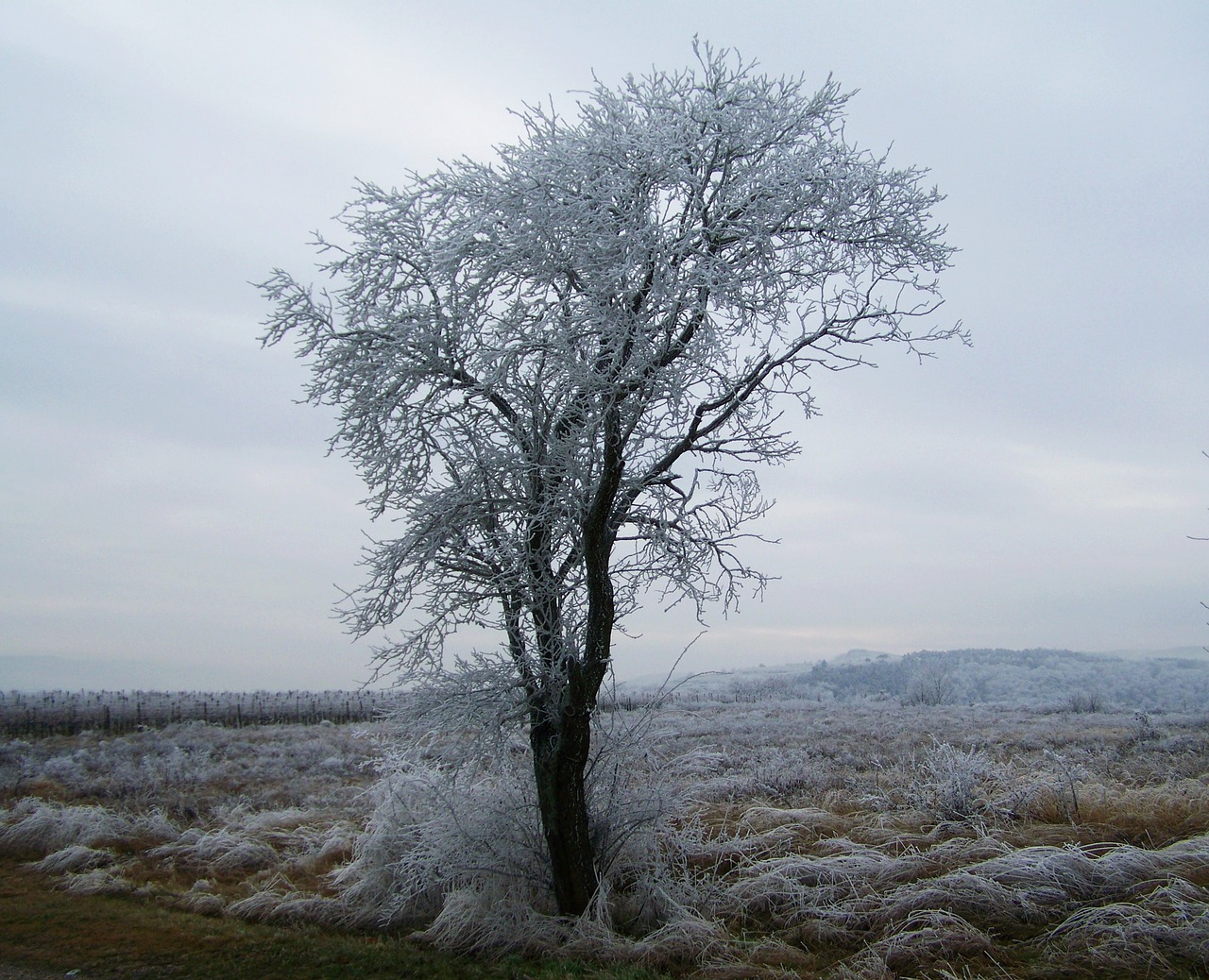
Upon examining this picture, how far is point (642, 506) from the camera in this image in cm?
797

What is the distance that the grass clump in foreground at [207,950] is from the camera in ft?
22.1

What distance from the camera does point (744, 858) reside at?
817cm

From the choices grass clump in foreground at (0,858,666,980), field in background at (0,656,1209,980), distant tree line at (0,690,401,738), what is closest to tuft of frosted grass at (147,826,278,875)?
field in background at (0,656,1209,980)

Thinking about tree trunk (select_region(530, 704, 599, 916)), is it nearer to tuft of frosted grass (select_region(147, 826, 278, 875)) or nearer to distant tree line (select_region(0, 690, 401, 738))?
tuft of frosted grass (select_region(147, 826, 278, 875))

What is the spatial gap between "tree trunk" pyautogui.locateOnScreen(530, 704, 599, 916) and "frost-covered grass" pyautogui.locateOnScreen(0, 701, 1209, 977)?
29 cm

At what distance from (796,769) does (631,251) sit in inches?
370

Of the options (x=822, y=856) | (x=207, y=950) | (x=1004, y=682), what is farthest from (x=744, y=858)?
(x=1004, y=682)

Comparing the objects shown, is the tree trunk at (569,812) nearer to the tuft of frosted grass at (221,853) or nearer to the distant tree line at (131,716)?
the tuft of frosted grass at (221,853)

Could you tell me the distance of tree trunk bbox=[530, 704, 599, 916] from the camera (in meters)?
7.52

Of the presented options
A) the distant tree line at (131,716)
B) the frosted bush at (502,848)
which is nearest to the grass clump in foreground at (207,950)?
the frosted bush at (502,848)

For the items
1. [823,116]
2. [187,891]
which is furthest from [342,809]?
[823,116]

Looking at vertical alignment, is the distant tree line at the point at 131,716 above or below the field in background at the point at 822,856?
above

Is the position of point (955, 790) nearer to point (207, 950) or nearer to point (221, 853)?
point (207, 950)

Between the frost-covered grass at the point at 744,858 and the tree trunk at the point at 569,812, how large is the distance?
0.94ft
